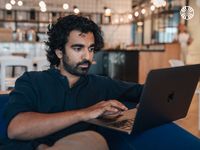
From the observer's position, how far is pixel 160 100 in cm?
114

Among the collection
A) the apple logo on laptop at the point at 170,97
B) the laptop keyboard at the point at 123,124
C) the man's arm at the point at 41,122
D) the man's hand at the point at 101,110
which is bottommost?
the laptop keyboard at the point at 123,124

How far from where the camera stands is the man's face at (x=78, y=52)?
1.40 metres

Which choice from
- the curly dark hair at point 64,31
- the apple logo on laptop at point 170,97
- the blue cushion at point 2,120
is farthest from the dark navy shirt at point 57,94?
the apple logo on laptop at point 170,97

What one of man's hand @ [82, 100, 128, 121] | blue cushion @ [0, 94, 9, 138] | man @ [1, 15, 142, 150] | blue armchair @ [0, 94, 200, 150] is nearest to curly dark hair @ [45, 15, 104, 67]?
man @ [1, 15, 142, 150]

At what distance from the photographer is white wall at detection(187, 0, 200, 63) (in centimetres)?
993

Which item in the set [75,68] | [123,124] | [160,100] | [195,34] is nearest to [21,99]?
[75,68]

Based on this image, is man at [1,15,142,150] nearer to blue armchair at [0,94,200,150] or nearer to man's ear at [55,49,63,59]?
man's ear at [55,49,63,59]

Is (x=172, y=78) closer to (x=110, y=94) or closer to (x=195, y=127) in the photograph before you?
(x=110, y=94)

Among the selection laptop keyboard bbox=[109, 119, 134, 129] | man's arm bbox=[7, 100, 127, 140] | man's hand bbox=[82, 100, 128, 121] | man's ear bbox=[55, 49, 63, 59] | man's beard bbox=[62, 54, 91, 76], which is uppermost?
man's ear bbox=[55, 49, 63, 59]

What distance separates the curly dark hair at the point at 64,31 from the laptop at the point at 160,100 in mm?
409

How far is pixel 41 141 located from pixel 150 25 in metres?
13.7

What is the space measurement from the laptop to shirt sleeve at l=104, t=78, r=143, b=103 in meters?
0.21

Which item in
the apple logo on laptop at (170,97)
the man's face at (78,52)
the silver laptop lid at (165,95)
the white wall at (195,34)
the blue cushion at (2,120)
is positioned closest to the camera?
the silver laptop lid at (165,95)

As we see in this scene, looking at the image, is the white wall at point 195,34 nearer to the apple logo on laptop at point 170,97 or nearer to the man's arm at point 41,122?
the apple logo on laptop at point 170,97
